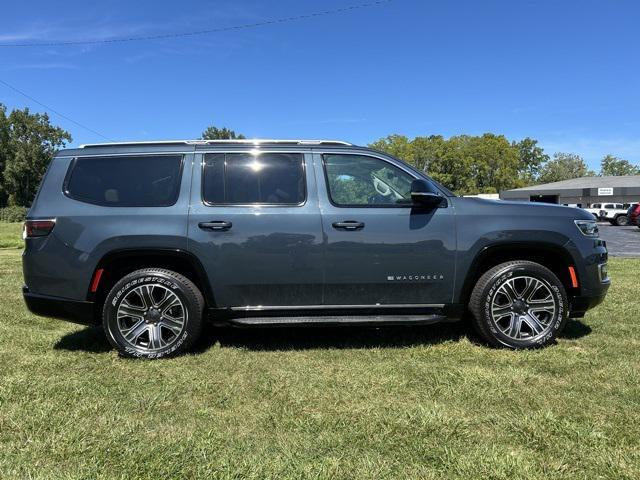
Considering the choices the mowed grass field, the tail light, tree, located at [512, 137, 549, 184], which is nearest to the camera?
Result: the mowed grass field

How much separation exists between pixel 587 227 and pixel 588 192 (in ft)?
182

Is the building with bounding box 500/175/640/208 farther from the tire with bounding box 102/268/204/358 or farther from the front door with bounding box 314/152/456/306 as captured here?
the tire with bounding box 102/268/204/358

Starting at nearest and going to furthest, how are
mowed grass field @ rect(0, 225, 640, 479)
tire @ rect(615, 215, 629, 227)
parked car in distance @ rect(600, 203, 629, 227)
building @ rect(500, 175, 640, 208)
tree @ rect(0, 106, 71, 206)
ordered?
mowed grass field @ rect(0, 225, 640, 479) < tire @ rect(615, 215, 629, 227) < parked car in distance @ rect(600, 203, 629, 227) < building @ rect(500, 175, 640, 208) < tree @ rect(0, 106, 71, 206)

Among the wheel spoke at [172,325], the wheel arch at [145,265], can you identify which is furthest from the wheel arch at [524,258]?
the wheel spoke at [172,325]

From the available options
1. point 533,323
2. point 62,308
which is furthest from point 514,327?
point 62,308

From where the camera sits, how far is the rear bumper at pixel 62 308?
4355mm

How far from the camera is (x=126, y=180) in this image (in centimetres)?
449

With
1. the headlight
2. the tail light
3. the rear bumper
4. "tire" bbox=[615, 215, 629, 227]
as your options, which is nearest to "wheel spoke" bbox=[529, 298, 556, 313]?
the headlight

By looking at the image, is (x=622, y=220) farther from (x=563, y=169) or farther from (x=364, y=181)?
(x=563, y=169)

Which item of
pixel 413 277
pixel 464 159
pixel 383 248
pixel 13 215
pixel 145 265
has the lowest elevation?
pixel 413 277

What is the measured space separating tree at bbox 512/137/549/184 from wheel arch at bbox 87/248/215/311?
324ft

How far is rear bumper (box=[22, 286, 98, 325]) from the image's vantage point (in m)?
4.36

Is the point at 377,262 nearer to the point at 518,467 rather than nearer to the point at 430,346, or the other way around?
the point at 430,346

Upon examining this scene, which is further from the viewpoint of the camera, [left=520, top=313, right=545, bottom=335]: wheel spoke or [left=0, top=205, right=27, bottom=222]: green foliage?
[left=0, top=205, right=27, bottom=222]: green foliage
